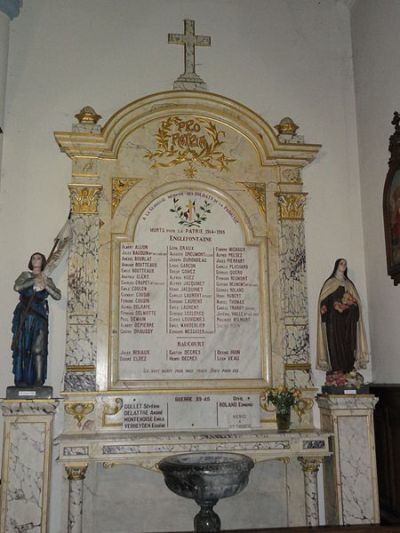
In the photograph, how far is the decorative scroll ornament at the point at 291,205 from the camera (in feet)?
18.7

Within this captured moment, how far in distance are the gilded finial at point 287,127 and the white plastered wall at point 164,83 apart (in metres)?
0.19

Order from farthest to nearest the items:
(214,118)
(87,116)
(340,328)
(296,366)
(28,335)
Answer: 1. (214,118)
2. (87,116)
3. (296,366)
4. (340,328)
5. (28,335)

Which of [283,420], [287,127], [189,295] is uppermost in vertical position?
[287,127]

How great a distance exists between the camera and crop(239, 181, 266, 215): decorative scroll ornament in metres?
5.72

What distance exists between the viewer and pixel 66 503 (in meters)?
4.93

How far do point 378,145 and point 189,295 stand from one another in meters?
2.32

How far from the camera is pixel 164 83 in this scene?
19.5 feet

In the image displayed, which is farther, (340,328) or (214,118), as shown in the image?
(214,118)

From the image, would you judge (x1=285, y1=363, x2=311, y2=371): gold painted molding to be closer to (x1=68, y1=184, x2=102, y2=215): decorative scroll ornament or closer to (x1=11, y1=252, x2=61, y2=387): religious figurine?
(x1=11, y1=252, x2=61, y2=387): religious figurine

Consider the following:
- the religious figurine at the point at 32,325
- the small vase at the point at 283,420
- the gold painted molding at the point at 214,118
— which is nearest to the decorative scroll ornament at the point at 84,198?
the gold painted molding at the point at 214,118

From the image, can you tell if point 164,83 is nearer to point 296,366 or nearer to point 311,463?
point 296,366

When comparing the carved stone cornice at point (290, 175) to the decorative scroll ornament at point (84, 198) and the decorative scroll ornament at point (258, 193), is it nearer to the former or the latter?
the decorative scroll ornament at point (258, 193)

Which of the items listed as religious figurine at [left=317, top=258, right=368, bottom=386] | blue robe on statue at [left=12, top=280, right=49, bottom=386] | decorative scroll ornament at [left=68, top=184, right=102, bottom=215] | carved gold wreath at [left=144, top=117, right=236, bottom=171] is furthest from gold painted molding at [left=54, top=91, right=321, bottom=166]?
blue robe on statue at [left=12, top=280, right=49, bottom=386]

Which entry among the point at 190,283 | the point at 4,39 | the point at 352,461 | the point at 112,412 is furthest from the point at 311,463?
the point at 4,39
